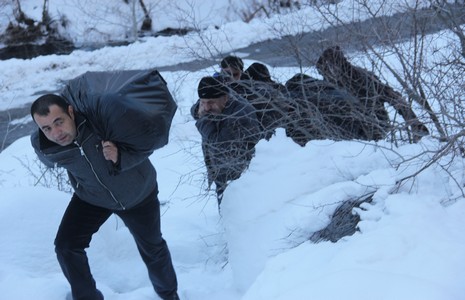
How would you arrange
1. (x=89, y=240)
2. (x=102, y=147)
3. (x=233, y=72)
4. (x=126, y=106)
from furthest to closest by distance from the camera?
(x=233, y=72) < (x=89, y=240) < (x=102, y=147) < (x=126, y=106)

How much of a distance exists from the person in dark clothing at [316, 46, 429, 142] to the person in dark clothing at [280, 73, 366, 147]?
69 millimetres

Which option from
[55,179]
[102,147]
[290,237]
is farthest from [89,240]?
[55,179]

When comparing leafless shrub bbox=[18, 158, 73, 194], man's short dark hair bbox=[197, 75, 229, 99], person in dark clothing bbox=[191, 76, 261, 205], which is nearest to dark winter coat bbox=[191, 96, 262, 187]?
person in dark clothing bbox=[191, 76, 261, 205]

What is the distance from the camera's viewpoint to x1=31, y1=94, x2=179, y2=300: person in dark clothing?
2.76m

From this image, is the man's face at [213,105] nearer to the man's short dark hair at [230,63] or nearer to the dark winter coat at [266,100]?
the dark winter coat at [266,100]

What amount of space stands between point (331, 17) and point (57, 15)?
16.5 metres

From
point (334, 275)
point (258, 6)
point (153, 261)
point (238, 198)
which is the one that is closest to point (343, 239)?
point (334, 275)

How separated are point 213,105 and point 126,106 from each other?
1107 millimetres

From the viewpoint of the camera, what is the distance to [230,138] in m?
3.74

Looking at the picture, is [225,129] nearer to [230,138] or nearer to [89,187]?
[230,138]

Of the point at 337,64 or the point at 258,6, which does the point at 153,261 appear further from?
the point at 258,6

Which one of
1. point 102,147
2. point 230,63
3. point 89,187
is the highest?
point 230,63

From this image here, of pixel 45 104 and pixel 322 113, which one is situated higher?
pixel 45 104

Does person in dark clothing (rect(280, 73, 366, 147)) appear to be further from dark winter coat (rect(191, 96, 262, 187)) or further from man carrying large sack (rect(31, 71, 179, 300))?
man carrying large sack (rect(31, 71, 179, 300))
